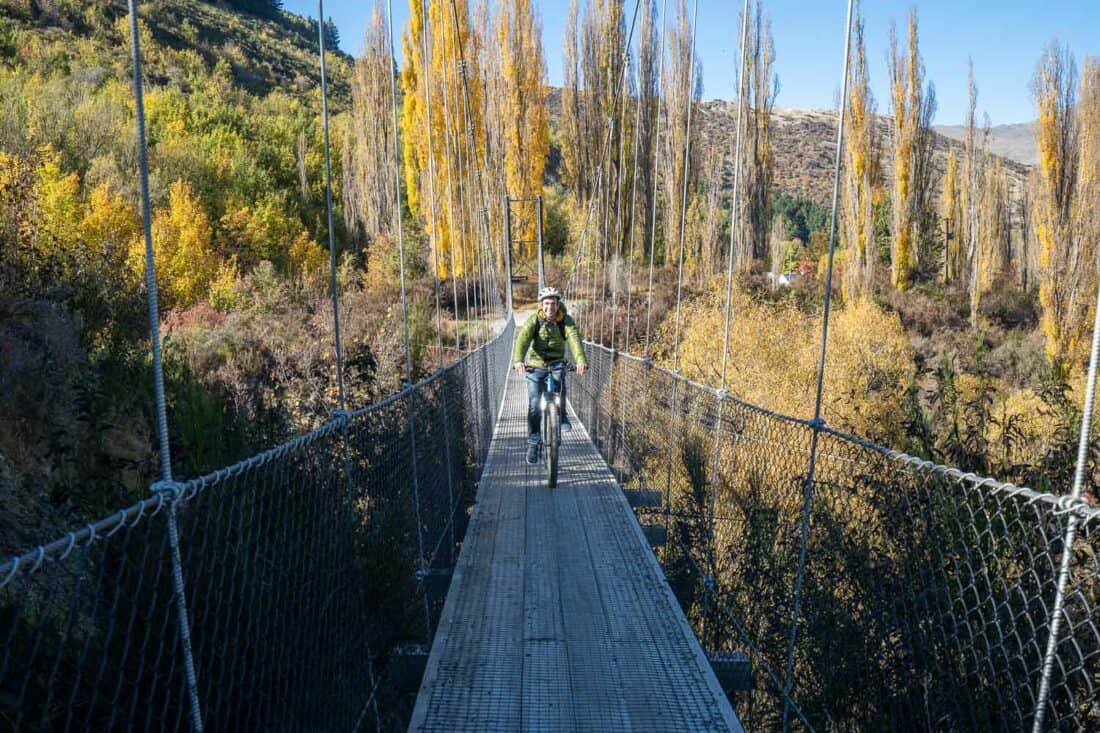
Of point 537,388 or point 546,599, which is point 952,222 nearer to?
point 537,388

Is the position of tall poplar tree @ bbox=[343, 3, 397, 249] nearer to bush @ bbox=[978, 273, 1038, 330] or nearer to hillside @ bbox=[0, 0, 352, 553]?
hillside @ bbox=[0, 0, 352, 553]

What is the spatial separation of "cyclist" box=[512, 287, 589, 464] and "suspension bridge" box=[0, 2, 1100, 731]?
0.61 meters

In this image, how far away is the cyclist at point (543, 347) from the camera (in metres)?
4.31

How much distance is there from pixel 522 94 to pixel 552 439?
1623cm

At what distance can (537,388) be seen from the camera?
4.68 metres

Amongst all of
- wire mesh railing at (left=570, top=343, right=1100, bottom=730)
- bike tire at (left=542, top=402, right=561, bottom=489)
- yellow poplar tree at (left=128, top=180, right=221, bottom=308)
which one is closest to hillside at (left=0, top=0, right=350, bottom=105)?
yellow poplar tree at (left=128, top=180, right=221, bottom=308)

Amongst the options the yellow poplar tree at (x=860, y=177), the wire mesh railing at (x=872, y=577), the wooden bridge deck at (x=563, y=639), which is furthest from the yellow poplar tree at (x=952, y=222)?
the wooden bridge deck at (x=563, y=639)

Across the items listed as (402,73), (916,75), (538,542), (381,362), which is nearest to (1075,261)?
(916,75)

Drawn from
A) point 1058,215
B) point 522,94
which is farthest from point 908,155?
point 522,94

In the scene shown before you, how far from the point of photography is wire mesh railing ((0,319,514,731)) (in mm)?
1028

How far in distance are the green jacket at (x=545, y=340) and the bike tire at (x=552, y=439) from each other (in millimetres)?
318

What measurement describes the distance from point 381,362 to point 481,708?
5725mm

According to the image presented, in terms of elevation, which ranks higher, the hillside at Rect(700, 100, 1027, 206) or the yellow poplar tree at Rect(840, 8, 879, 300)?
the hillside at Rect(700, 100, 1027, 206)

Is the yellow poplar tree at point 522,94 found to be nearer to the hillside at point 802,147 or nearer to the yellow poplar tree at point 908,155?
the yellow poplar tree at point 908,155
